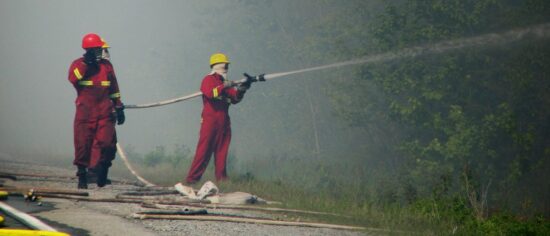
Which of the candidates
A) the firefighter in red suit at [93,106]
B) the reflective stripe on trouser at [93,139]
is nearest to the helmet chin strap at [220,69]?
the firefighter in red suit at [93,106]

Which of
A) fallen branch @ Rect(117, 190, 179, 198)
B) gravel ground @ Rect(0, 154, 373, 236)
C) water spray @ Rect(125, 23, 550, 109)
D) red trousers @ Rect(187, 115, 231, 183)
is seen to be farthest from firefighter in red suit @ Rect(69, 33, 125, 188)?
water spray @ Rect(125, 23, 550, 109)

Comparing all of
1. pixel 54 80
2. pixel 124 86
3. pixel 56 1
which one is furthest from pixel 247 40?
pixel 56 1

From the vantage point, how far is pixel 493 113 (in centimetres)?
1700

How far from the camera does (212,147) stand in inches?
544

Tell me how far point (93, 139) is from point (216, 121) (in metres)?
2.34

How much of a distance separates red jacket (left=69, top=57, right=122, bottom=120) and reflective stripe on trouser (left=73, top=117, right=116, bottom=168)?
0.10m

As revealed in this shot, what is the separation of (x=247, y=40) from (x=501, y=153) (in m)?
14.6

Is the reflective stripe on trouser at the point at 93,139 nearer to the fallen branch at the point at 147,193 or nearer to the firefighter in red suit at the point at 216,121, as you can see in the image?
the fallen branch at the point at 147,193

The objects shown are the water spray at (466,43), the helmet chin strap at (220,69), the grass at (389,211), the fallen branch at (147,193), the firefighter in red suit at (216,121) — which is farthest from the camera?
the water spray at (466,43)

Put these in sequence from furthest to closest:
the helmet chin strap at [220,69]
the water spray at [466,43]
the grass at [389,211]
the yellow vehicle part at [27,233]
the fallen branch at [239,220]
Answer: the water spray at [466,43] < the helmet chin strap at [220,69] < the grass at [389,211] < the fallen branch at [239,220] < the yellow vehicle part at [27,233]

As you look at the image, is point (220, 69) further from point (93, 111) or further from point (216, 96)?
point (93, 111)

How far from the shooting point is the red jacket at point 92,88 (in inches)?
464

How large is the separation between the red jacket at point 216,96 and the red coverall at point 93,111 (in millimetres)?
1865

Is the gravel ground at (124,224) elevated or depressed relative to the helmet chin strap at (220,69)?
depressed
